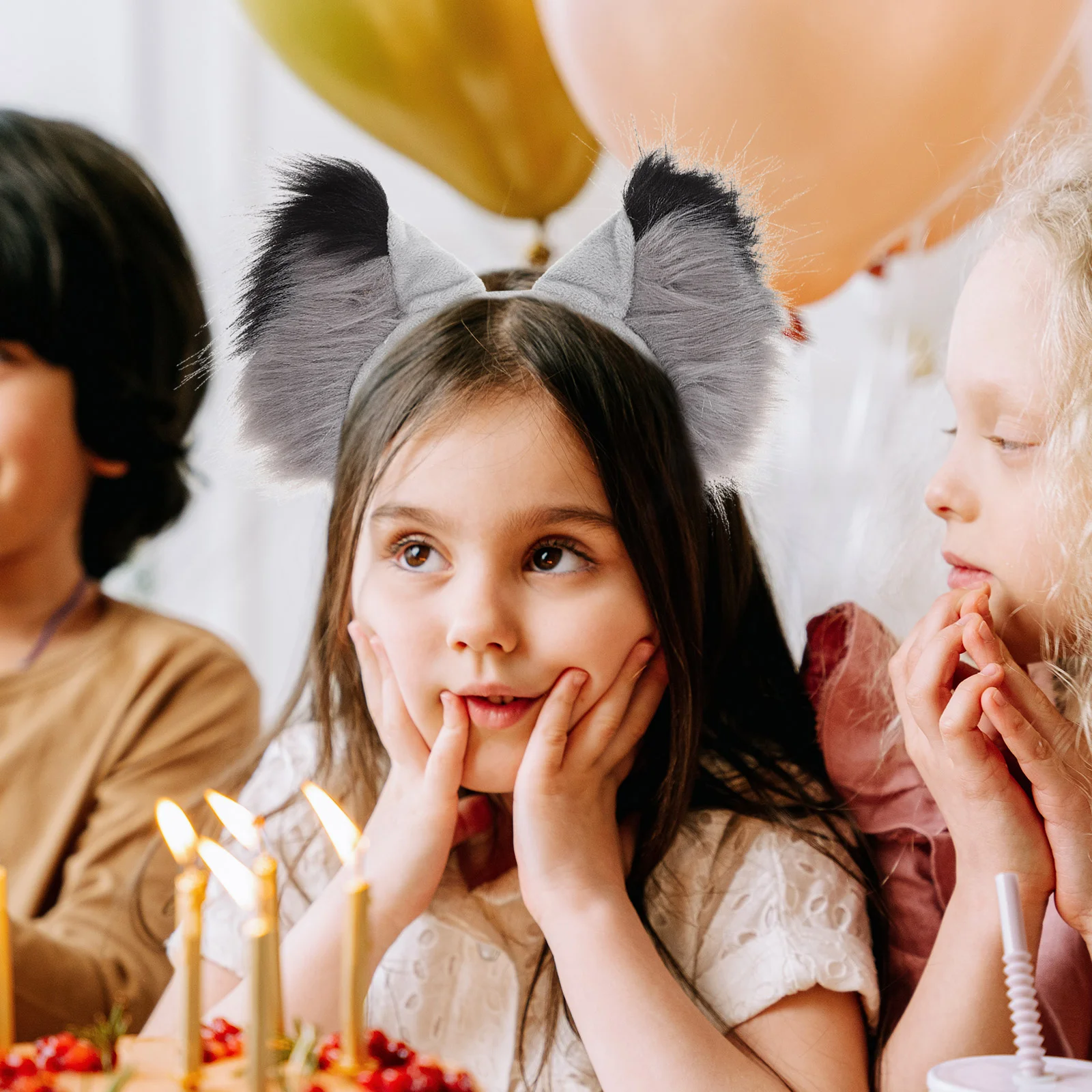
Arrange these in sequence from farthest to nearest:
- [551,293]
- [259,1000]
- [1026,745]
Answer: [551,293], [1026,745], [259,1000]

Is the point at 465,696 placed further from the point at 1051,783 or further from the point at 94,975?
the point at 94,975

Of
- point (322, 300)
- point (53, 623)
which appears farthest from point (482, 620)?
point (53, 623)

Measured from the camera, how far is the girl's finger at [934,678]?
2.55ft

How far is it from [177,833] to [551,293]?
0.44m

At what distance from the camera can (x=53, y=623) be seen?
1.24 m

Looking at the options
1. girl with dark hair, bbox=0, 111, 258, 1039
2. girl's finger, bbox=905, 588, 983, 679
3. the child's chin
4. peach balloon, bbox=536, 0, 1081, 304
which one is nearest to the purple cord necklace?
girl with dark hair, bbox=0, 111, 258, 1039

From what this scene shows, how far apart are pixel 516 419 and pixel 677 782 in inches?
11.5

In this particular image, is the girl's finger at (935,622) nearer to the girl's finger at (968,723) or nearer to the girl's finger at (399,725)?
the girl's finger at (968,723)

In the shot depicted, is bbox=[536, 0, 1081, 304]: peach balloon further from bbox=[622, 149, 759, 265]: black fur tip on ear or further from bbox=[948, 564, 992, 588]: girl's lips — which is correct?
bbox=[948, 564, 992, 588]: girl's lips

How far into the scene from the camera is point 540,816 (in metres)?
0.81

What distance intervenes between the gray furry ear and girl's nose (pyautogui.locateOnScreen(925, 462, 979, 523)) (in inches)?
4.9

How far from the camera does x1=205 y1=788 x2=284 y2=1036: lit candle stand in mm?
549

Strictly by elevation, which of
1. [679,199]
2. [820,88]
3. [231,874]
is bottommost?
[231,874]

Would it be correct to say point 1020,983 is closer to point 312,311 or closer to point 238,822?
point 238,822
